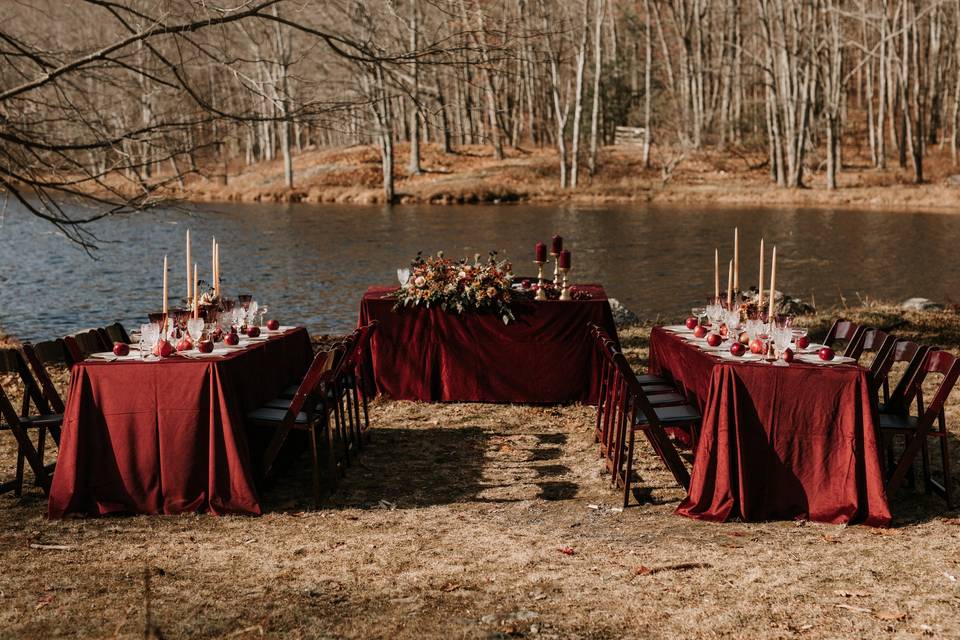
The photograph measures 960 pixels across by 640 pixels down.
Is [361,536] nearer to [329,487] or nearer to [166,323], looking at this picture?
[329,487]

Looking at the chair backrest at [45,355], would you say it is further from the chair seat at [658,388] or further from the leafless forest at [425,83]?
the chair seat at [658,388]

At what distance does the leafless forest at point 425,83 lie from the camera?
883cm

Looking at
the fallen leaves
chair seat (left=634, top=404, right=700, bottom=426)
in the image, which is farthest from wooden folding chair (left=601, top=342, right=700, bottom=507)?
the fallen leaves

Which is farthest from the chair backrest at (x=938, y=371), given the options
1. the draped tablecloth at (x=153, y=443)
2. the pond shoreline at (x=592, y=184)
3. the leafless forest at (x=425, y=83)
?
the pond shoreline at (x=592, y=184)

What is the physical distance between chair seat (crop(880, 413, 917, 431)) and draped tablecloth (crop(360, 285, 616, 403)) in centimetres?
328

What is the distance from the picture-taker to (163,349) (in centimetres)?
652

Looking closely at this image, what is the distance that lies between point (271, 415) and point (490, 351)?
3.35 m

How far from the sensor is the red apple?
6.52 m

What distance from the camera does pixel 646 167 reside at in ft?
162

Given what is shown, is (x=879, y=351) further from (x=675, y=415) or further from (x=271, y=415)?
(x=271, y=415)

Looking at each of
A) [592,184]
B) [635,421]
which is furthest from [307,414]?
[592,184]

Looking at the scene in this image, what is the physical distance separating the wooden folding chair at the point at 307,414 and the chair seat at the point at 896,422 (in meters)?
3.76

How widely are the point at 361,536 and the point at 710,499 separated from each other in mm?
2243

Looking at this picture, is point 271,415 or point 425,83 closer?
point 271,415
